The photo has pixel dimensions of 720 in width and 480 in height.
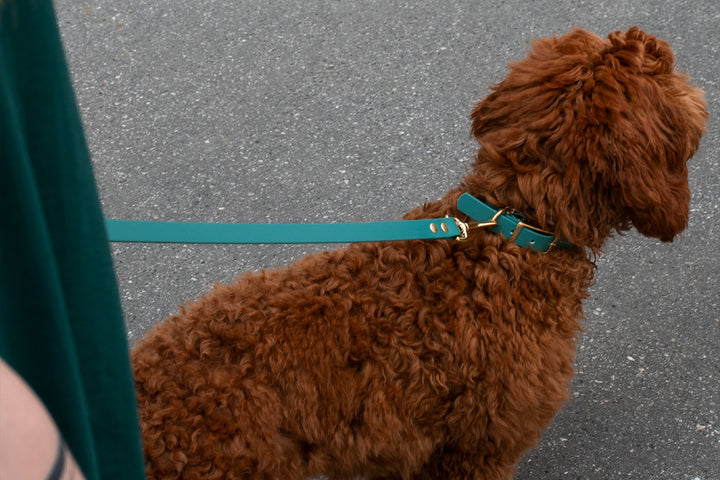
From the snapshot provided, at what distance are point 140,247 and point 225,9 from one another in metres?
2.03

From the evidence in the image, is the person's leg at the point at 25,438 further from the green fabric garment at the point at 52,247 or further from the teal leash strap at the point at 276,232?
the teal leash strap at the point at 276,232

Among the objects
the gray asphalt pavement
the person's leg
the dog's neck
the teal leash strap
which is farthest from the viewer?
the gray asphalt pavement

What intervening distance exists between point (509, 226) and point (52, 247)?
137 cm

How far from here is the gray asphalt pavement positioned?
9.57 ft

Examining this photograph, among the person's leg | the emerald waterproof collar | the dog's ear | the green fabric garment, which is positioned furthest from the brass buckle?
the person's leg

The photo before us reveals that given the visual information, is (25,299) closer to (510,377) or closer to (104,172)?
(510,377)

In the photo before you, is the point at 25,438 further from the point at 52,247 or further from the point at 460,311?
the point at 460,311

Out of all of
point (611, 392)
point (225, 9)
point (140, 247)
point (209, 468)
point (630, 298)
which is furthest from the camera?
point (225, 9)

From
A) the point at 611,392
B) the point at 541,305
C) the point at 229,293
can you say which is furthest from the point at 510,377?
the point at 611,392

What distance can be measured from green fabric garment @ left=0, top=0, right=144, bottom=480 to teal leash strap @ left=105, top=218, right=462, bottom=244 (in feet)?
2.48

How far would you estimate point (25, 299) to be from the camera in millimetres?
854

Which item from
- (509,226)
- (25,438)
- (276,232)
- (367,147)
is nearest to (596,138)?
(509,226)

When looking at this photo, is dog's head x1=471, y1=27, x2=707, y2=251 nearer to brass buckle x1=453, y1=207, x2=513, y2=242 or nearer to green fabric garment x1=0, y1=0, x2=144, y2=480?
brass buckle x1=453, y1=207, x2=513, y2=242

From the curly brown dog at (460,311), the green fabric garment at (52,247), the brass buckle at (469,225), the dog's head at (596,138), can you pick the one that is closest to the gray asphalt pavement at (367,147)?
the curly brown dog at (460,311)
